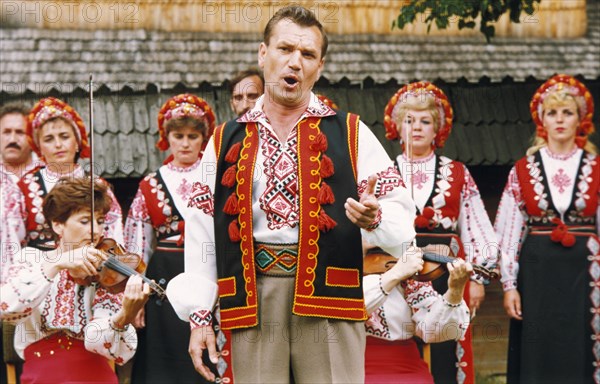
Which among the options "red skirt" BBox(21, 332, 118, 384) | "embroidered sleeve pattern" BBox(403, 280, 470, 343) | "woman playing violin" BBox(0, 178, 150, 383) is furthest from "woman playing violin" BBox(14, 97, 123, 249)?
"embroidered sleeve pattern" BBox(403, 280, 470, 343)

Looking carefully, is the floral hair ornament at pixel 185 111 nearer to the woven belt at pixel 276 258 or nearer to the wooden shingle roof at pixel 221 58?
the wooden shingle roof at pixel 221 58

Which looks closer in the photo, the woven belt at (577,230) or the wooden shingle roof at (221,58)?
the woven belt at (577,230)

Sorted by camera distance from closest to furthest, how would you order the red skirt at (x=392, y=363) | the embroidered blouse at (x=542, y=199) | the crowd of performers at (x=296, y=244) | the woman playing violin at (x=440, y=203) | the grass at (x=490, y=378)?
the crowd of performers at (x=296, y=244) → the red skirt at (x=392, y=363) → the woman playing violin at (x=440, y=203) → the embroidered blouse at (x=542, y=199) → the grass at (x=490, y=378)

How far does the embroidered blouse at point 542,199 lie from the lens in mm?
7047

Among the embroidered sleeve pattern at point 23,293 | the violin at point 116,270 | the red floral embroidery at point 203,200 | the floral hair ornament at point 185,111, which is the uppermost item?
the floral hair ornament at point 185,111

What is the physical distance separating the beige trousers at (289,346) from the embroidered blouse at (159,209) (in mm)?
2617

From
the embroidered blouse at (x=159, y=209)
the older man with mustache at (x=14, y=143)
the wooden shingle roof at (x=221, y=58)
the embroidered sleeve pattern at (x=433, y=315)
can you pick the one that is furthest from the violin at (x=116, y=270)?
the wooden shingle roof at (x=221, y=58)

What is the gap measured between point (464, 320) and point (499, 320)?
3230mm

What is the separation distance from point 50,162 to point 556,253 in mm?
2948

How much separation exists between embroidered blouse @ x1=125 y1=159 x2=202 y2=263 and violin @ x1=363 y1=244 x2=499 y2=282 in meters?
1.48

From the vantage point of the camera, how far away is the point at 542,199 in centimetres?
706

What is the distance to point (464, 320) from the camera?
18.5ft

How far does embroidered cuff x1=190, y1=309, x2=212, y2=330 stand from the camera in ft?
14.0

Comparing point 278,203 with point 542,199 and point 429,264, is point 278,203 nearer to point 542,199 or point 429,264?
point 429,264
